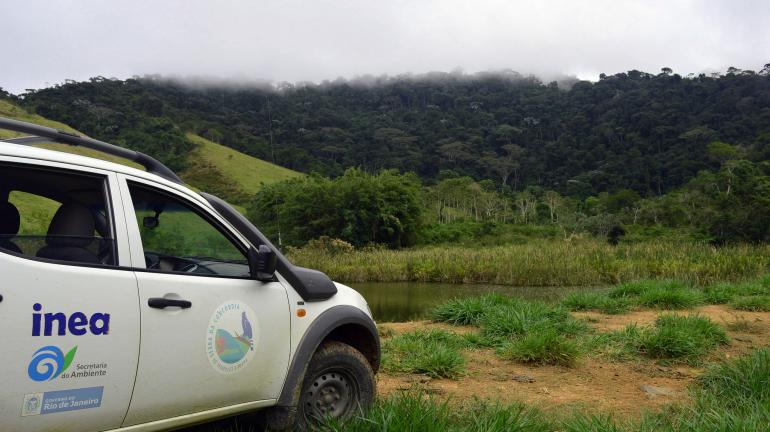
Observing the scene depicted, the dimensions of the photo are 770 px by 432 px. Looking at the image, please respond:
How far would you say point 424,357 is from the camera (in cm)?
645

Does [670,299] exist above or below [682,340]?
below

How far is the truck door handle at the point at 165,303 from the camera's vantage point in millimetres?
2994

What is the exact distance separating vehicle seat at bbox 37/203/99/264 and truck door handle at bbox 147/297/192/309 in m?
0.34

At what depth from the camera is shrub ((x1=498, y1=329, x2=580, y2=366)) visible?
6656 millimetres

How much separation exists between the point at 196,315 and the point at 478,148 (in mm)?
107491

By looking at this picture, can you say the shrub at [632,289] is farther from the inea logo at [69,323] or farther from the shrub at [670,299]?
the inea logo at [69,323]

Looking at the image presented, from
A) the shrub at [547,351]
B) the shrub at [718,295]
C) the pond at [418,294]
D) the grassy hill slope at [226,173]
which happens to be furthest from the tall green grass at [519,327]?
the grassy hill slope at [226,173]

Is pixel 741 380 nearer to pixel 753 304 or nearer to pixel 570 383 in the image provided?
pixel 570 383

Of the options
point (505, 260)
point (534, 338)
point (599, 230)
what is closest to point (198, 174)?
→ point (599, 230)

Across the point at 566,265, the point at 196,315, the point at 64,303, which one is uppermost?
the point at 64,303

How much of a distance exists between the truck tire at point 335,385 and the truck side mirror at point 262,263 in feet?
2.40

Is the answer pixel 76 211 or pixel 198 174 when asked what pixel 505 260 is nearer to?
pixel 76 211

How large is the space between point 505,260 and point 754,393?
1835 cm

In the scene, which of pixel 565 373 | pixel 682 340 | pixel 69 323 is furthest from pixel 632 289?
pixel 69 323
